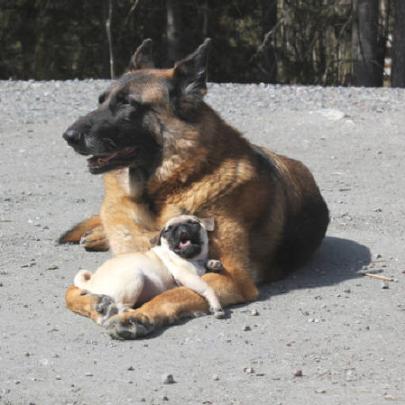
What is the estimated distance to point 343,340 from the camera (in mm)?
5867

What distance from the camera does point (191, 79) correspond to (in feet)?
23.0

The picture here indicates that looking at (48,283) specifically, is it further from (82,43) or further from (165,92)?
(82,43)

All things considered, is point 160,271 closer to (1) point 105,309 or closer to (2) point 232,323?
(1) point 105,309

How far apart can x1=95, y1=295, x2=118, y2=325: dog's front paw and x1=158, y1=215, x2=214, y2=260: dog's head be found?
549 mm

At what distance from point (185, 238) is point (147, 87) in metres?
1.13

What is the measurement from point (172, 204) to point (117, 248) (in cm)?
53

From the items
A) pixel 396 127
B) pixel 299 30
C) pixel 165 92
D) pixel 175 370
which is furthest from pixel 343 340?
pixel 299 30

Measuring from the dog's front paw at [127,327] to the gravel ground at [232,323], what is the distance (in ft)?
0.18

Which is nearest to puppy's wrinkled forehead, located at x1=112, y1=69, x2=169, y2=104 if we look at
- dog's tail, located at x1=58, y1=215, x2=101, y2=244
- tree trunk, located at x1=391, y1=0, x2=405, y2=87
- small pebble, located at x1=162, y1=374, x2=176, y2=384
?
dog's tail, located at x1=58, y1=215, x2=101, y2=244

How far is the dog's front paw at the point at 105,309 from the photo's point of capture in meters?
6.11

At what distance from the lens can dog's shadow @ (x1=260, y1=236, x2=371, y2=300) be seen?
7.18m

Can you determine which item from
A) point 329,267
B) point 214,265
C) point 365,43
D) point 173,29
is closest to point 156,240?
point 214,265

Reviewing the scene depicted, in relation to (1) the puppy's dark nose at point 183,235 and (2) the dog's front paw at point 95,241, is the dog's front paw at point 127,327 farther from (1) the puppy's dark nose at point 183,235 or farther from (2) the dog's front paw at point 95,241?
(2) the dog's front paw at point 95,241

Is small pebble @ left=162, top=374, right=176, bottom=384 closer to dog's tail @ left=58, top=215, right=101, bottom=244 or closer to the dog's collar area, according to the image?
the dog's collar area
